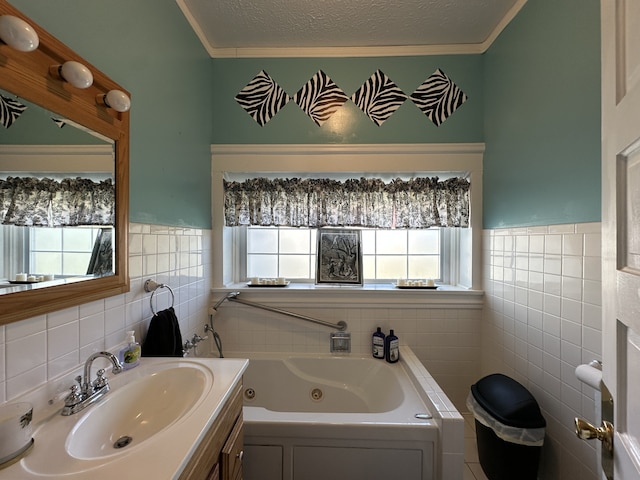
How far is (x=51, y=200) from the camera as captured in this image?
0.85m

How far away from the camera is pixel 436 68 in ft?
6.52

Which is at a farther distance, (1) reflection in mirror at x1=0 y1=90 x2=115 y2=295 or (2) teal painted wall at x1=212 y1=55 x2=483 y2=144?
(2) teal painted wall at x1=212 y1=55 x2=483 y2=144

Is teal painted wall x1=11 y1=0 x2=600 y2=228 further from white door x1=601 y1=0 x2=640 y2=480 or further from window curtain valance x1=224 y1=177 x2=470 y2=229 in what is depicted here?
white door x1=601 y1=0 x2=640 y2=480

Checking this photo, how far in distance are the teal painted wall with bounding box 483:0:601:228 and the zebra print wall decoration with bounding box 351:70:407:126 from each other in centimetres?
64

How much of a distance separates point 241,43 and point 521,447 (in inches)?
113

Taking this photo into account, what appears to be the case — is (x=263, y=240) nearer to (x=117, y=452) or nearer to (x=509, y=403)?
(x=117, y=452)

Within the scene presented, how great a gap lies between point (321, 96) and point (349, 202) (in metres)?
0.79

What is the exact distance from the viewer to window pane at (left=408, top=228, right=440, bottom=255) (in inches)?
89.1

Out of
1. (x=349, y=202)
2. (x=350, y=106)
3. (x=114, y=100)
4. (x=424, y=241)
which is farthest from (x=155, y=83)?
(x=424, y=241)

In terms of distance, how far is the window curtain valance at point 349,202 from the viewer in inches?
80.1

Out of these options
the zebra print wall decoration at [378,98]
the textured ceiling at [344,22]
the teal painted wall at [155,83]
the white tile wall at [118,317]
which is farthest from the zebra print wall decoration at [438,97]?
the white tile wall at [118,317]

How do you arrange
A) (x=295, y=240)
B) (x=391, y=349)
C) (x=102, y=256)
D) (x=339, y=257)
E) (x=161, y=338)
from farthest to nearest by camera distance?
1. (x=295, y=240)
2. (x=339, y=257)
3. (x=391, y=349)
4. (x=161, y=338)
5. (x=102, y=256)

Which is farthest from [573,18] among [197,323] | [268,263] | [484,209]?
[197,323]

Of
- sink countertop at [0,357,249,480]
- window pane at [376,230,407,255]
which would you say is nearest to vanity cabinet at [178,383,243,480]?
sink countertop at [0,357,249,480]
